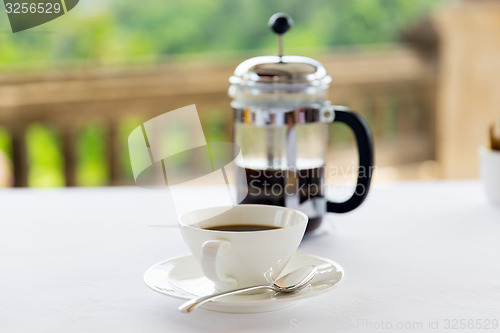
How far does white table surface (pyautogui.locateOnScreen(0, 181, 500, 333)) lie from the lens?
0.65 m

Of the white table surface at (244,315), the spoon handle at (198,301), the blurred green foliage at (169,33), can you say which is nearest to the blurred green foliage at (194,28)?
the blurred green foliage at (169,33)

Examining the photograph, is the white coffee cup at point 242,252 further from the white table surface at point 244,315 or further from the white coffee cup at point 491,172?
the white coffee cup at point 491,172

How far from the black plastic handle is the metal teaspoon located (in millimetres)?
246

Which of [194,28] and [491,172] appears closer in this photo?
[491,172]

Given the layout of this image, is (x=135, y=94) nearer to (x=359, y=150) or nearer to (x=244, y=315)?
(x=359, y=150)

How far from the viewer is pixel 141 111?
2078 millimetres

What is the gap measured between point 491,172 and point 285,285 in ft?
1.85

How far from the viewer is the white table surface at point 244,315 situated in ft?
2.13

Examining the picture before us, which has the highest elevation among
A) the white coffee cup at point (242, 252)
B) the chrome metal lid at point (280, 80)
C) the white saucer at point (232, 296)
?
the chrome metal lid at point (280, 80)

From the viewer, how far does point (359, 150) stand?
958 millimetres

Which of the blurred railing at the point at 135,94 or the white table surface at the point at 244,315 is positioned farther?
the blurred railing at the point at 135,94

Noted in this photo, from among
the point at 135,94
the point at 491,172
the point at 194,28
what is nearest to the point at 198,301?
the point at 491,172

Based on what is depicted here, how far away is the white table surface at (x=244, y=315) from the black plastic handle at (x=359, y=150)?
0.14ft

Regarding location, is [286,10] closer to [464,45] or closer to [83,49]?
[83,49]
